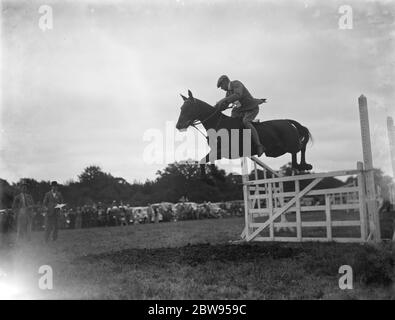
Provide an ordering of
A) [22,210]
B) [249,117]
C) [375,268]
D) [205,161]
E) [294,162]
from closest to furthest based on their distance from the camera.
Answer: [375,268] → [205,161] → [249,117] → [294,162] → [22,210]

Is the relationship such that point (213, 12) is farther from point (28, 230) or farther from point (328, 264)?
point (28, 230)

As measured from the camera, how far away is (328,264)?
5.83 m

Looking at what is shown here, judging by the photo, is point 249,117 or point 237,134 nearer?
point 237,134

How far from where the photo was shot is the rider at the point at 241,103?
28.1ft

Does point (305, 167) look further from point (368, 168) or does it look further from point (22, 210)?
point (22, 210)

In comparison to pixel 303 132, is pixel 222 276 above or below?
below

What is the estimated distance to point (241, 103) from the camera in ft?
29.1

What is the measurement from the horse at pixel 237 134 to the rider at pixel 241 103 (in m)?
0.14

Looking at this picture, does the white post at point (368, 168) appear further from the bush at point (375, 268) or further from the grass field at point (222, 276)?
the bush at point (375, 268)

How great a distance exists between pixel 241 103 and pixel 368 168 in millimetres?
2939

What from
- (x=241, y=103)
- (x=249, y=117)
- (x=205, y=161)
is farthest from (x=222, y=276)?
(x=241, y=103)

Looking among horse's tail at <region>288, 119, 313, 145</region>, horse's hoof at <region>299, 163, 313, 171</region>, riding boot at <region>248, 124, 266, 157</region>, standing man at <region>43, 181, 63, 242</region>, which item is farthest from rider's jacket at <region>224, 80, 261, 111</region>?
standing man at <region>43, 181, 63, 242</region>
